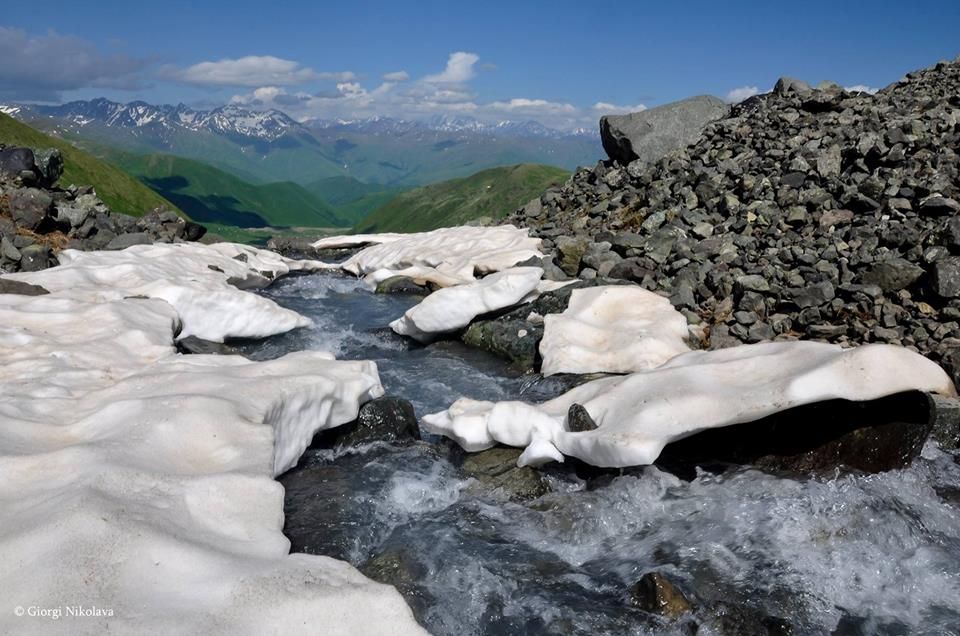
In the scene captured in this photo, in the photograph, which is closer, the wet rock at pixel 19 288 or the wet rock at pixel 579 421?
the wet rock at pixel 579 421

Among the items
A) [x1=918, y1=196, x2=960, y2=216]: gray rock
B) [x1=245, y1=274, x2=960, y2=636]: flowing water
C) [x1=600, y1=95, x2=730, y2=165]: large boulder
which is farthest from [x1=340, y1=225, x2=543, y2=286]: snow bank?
[x1=245, y1=274, x2=960, y2=636]: flowing water

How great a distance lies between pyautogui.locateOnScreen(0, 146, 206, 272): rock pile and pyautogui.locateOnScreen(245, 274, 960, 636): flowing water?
1547 cm

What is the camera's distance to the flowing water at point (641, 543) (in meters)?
7.12

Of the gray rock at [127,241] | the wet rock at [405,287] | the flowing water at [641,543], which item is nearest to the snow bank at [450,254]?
the wet rock at [405,287]

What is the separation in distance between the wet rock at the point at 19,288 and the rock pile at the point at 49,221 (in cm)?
422

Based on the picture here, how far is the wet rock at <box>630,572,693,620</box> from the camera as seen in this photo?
7070mm

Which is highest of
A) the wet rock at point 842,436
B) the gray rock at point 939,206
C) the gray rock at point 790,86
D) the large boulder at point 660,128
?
the gray rock at point 790,86

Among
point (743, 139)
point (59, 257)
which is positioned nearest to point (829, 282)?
point (743, 139)

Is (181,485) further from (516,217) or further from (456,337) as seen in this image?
(516,217)

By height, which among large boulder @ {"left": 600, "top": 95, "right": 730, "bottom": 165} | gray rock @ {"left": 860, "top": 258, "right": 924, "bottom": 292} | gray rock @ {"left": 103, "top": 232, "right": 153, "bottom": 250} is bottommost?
gray rock @ {"left": 860, "top": 258, "right": 924, "bottom": 292}

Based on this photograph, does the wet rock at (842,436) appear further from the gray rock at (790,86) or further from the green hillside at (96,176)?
the green hillside at (96,176)

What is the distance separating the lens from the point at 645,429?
9344mm

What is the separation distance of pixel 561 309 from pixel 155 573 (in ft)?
40.4

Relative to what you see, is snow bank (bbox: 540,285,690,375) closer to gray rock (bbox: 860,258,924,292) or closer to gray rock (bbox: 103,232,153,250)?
gray rock (bbox: 860,258,924,292)
